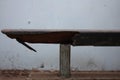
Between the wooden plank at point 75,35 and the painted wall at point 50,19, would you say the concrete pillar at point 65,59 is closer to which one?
the wooden plank at point 75,35

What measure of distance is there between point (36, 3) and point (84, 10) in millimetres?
815

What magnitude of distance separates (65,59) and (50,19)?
186 centimetres

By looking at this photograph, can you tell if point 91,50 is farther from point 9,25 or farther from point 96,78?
point 96,78

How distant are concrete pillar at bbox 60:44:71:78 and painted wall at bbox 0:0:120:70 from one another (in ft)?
5.84

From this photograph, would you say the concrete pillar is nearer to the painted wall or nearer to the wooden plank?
the wooden plank

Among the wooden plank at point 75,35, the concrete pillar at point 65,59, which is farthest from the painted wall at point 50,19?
the wooden plank at point 75,35

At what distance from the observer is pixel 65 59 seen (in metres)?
2.62

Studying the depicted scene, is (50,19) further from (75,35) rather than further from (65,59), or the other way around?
(75,35)

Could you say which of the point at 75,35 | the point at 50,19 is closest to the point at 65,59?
the point at 75,35

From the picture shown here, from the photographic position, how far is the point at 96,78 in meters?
2.61

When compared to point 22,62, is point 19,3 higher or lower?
higher

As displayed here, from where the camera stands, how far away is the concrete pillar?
8.52 feet

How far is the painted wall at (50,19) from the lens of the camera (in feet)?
14.3

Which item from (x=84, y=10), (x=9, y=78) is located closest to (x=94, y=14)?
(x=84, y=10)
